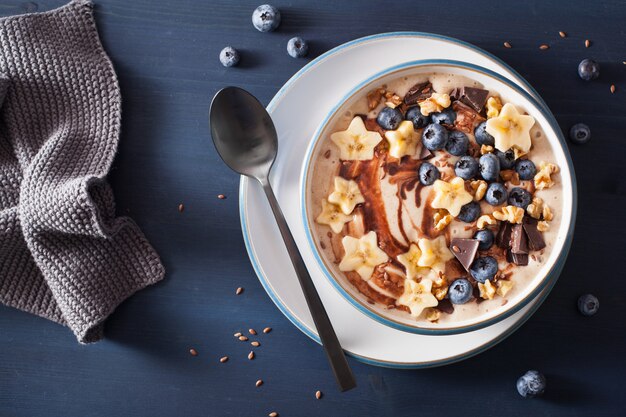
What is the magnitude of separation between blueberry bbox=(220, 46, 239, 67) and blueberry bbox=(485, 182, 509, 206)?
0.89 m

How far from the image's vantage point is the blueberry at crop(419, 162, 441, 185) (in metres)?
1.53

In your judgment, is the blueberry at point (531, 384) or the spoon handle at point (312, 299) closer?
the spoon handle at point (312, 299)

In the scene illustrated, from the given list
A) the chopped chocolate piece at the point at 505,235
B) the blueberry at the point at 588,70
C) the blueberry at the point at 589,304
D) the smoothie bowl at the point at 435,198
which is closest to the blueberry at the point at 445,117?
the smoothie bowl at the point at 435,198

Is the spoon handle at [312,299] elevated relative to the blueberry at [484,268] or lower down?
lower down

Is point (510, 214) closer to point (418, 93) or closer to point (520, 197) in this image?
point (520, 197)

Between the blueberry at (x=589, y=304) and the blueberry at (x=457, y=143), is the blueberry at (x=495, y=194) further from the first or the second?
the blueberry at (x=589, y=304)

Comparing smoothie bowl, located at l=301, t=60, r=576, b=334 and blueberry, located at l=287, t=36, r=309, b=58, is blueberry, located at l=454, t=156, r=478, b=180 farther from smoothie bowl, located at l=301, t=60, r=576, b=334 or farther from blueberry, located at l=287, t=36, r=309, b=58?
blueberry, located at l=287, t=36, r=309, b=58

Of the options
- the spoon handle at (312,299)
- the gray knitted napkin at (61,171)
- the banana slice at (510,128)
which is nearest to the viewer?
the banana slice at (510,128)

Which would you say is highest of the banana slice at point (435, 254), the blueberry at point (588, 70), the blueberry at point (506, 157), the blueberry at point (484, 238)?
the blueberry at point (588, 70)

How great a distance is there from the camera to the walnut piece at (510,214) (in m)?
1.52

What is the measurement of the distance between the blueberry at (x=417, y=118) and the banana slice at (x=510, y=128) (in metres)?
0.17

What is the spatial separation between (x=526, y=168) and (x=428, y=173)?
27 cm

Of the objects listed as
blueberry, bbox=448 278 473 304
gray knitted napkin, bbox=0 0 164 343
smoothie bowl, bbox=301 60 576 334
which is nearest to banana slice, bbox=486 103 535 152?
smoothie bowl, bbox=301 60 576 334

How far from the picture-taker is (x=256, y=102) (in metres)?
1.69
